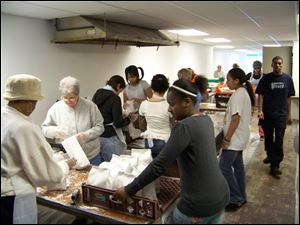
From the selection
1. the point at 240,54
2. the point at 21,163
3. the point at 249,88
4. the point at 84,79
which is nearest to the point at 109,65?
the point at 84,79

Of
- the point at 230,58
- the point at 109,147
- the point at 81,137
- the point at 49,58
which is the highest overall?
the point at 230,58

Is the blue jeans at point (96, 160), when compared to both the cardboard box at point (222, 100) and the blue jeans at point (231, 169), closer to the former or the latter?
the blue jeans at point (231, 169)

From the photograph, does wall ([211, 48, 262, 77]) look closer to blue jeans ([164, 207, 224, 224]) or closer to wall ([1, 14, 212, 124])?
wall ([1, 14, 212, 124])

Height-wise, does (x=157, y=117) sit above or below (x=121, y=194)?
above

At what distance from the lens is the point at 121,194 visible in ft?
3.74

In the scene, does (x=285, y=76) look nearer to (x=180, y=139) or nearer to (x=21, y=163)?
(x=180, y=139)

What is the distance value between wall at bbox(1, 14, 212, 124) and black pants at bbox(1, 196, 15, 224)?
0.37 metres

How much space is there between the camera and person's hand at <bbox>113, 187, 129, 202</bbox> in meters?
1.13

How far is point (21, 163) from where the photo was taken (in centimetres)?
106

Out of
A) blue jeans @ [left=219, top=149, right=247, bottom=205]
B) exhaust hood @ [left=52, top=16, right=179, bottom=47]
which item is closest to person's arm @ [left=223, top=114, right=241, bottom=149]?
blue jeans @ [left=219, top=149, right=247, bottom=205]

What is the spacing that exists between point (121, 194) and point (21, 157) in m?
0.40

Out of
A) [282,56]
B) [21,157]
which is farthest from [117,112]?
[282,56]

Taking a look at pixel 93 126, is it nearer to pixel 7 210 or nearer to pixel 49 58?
pixel 7 210

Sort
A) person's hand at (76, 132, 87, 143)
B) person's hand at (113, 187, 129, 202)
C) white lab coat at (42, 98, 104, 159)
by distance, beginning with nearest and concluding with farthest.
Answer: person's hand at (113, 187, 129, 202)
person's hand at (76, 132, 87, 143)
white lab coat at (42, 98, 104, 159)
